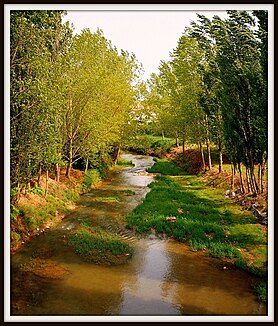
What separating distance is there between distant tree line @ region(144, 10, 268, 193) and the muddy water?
22.8 ft

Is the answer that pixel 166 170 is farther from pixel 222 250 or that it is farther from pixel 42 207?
pixel 222 250

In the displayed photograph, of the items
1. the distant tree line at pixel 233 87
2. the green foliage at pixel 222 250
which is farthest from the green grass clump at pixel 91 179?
the green foliage at pixel 222 250

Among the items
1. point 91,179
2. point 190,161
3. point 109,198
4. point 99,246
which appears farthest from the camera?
point 190,161

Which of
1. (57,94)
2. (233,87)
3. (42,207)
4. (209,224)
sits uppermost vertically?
(233,87)

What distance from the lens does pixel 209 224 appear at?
18266mm

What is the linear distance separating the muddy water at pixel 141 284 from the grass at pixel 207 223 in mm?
909

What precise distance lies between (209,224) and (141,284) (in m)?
7.19

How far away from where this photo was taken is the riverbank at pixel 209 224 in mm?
14656

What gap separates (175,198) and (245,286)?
1307cm

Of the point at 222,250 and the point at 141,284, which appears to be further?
the point at 222,250

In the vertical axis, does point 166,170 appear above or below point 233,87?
below

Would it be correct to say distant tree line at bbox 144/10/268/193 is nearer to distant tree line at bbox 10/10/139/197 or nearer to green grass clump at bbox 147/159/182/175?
green grass clump at bbox 147/159/182/175

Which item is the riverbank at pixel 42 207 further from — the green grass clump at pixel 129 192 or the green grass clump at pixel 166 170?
the green grass clump at pixel 166 170

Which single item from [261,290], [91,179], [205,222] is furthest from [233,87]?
[91,179]
